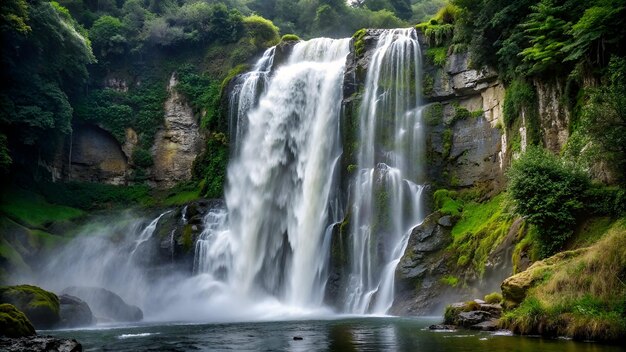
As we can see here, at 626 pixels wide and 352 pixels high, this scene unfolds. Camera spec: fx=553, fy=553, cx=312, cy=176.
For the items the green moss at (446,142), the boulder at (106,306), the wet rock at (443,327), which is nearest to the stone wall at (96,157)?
the boulder at (106,306)

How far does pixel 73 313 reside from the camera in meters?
21.1

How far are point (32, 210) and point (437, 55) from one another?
2606 centimetres

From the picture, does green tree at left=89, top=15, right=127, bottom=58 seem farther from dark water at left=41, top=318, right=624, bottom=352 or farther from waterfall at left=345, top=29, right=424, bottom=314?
dark water at left=41, top=318, right=624, bottom=352

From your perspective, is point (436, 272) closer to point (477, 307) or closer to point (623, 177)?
point (477, 307)

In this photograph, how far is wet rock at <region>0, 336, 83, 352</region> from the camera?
10591 millimetres

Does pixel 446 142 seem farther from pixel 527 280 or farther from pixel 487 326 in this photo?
pixel 487 326

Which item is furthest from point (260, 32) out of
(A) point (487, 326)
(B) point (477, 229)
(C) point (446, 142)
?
(A) point (487, 326)

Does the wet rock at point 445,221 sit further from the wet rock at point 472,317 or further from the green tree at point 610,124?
the wet rock at point 472,317

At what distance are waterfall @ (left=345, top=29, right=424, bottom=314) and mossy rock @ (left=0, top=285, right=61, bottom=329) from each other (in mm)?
11689

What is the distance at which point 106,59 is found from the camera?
44062mm

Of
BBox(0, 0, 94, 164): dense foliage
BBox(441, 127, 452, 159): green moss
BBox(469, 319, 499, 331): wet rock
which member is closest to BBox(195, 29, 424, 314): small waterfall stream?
BBox(441, 127, 452, 159): green moss

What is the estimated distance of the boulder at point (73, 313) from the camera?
20.8 meters

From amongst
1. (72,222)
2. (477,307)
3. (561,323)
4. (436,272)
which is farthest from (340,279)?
(72,222)

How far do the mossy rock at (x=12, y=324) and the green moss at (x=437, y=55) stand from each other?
22.5 meters
